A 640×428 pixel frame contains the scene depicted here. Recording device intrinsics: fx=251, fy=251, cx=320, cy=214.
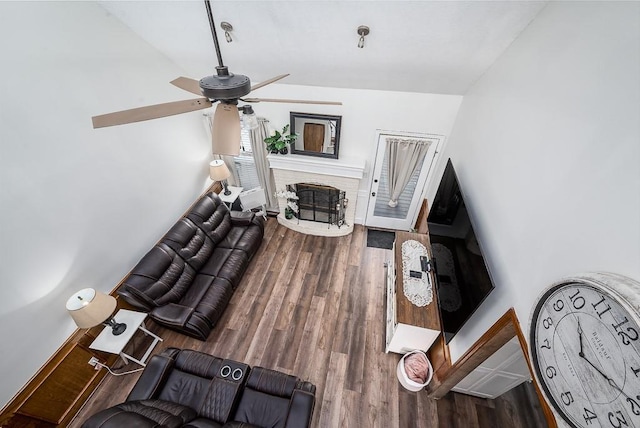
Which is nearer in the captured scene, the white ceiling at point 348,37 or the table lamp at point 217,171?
the white ceiling at point 348,37

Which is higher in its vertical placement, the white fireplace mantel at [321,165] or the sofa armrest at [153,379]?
the white fireplace mantel at [321,165]

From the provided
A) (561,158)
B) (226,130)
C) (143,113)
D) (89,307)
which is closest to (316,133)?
(226,130)

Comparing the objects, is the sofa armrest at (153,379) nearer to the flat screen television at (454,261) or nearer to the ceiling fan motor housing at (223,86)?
the ceiling fan motor housing at (223,86)

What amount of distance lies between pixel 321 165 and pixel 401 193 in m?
1.52

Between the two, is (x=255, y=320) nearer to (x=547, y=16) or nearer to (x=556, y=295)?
(x=556, y=295)

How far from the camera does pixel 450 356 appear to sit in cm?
243

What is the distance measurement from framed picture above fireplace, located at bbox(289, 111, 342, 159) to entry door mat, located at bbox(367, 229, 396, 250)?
1.63 m

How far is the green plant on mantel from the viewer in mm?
3918

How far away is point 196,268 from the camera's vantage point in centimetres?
356

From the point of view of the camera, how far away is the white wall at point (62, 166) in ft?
6.82

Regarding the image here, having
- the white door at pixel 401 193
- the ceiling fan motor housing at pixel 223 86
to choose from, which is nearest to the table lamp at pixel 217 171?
the white door at pixel 401 193

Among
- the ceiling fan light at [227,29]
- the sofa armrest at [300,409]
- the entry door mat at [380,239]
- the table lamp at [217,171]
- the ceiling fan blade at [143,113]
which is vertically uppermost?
the ceiling fan light at [227,29]

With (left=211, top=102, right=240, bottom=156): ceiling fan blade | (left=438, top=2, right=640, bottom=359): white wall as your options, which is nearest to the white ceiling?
(left=438, top=2, right=640, bottom=359): white wall

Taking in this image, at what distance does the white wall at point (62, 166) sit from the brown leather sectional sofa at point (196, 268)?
0.39m
